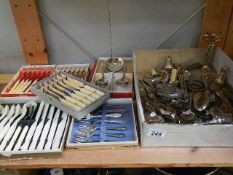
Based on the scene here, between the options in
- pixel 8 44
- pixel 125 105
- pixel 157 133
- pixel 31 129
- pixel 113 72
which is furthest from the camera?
pixel 8 44

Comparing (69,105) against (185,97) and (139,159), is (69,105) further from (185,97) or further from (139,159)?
(185,97)

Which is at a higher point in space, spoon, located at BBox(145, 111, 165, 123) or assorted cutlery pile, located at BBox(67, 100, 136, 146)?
spoon, located at BBox(145, 111, 165, 123)

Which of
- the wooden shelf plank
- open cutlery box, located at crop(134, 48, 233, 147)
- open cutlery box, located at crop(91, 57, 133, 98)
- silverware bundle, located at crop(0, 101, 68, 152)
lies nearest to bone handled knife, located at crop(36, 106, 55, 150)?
silverware bundle, located at crop(0, 101, 68, 152)

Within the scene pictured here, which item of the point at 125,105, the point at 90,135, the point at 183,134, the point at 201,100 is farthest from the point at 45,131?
the point at 201,100

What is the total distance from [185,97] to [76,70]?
520 mm

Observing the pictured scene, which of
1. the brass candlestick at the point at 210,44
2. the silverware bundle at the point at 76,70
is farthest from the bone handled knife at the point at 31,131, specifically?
the brass candlestick at the point at 210,44

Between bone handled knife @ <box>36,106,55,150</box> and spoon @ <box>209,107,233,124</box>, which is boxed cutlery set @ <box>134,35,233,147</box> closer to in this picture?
spoon @ <box>209,107,233,124</box>

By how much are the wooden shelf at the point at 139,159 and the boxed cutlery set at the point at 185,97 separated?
0.02 metres

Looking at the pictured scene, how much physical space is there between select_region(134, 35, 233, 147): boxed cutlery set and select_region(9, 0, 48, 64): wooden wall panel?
0.48 meters

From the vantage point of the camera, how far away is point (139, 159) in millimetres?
692

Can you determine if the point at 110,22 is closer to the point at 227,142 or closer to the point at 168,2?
the point at 168,2

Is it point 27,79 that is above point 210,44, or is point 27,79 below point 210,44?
below

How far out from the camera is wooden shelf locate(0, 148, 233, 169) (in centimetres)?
68

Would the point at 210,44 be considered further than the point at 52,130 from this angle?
Yes
